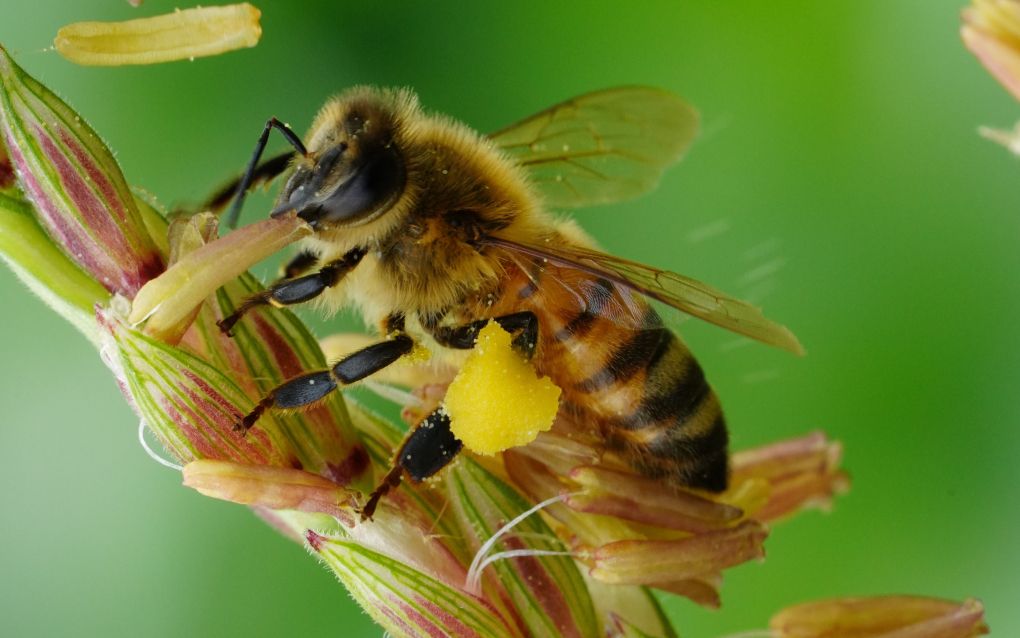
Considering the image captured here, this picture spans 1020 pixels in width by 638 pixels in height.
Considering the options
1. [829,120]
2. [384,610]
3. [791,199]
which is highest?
[829,120]

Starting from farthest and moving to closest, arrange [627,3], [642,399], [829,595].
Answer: [627,3] < [829,595] < [642,399]

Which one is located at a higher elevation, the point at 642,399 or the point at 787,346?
the point at 787,346

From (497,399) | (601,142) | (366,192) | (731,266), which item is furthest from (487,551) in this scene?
(731,266)

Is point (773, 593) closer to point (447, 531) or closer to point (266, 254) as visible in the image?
point (447, 531)

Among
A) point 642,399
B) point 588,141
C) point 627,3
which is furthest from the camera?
point 627,3

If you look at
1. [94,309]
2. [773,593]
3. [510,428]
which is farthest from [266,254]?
[773,593]

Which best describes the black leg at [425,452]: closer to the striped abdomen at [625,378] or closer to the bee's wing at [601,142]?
the striped abdomen at [625,378]

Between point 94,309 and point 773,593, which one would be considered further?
point 773,593
